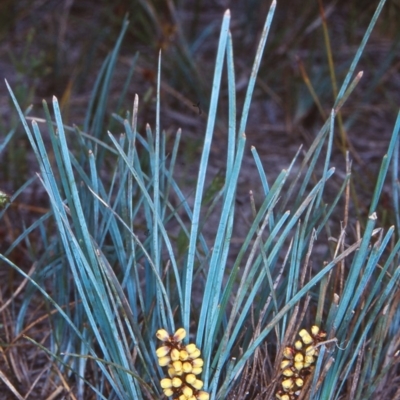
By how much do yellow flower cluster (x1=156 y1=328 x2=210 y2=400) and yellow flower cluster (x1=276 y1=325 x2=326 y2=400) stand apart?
4.2 inches

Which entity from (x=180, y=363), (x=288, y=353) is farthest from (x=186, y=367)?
(x=288, y=353)

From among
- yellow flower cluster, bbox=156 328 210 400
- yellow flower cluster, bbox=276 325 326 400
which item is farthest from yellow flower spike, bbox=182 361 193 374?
yellow flower cluster, bbox=276 325 326 400

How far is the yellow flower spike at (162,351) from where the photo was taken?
714 mm

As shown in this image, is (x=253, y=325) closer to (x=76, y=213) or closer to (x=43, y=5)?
(x=76, y=213)

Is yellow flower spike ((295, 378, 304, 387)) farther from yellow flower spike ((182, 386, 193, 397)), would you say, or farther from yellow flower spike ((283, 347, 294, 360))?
yellow flower spike ((182, 386, 193, 397))

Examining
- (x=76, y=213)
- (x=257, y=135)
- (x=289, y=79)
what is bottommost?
(x=257, y=135)

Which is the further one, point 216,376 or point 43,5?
point 43,5

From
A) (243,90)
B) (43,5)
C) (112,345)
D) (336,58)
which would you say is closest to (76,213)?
(112,345)

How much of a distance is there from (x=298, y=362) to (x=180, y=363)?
5.8 inches

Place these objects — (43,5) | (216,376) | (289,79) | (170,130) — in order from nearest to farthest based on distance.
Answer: (216,376)
(170,130)
(289,79)
(43,5)

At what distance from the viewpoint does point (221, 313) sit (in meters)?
0.78

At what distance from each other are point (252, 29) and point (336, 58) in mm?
291

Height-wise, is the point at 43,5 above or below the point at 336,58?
above

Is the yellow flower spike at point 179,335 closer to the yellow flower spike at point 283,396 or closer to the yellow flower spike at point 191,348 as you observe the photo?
the yellow flower spike at point 191,348
